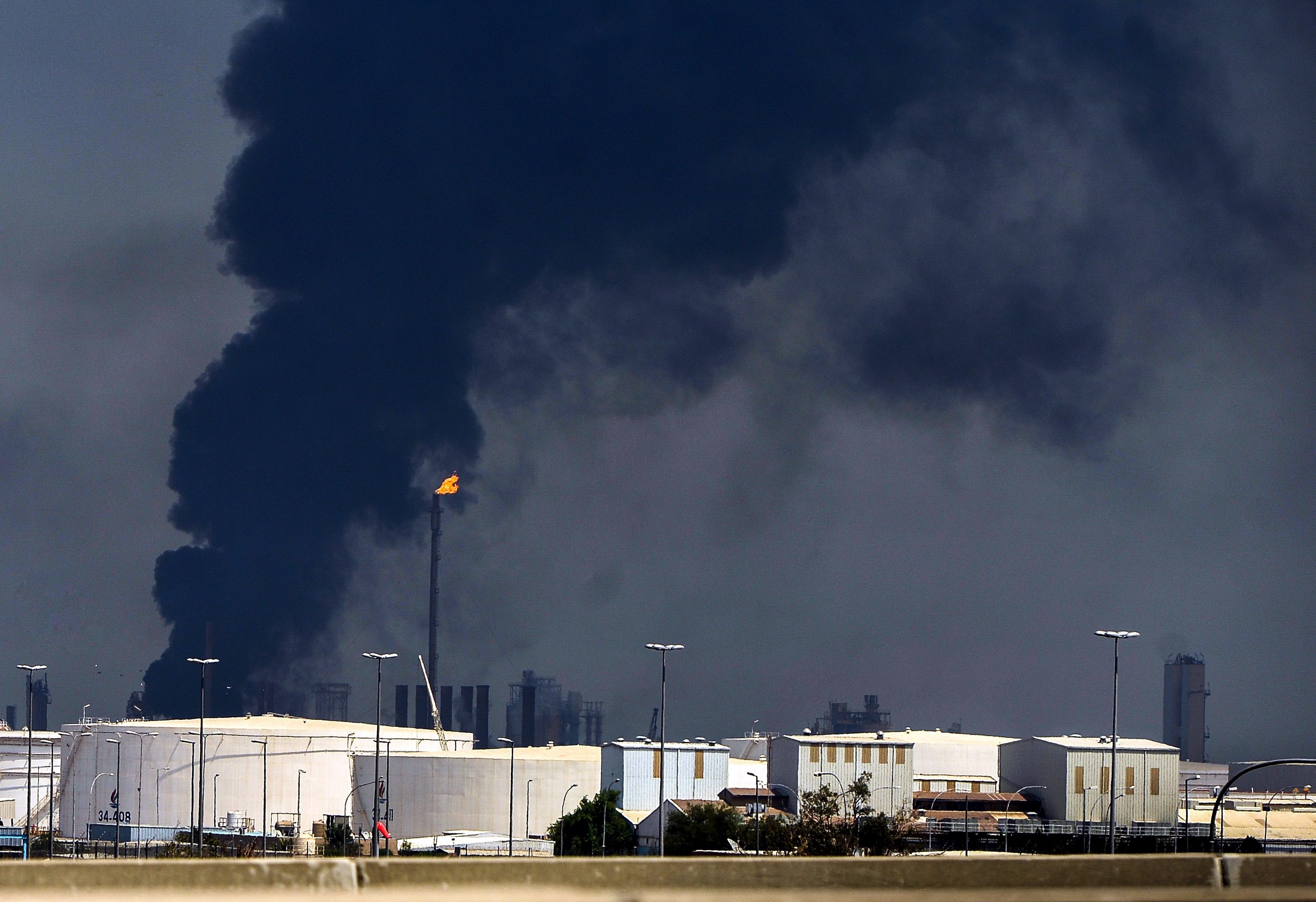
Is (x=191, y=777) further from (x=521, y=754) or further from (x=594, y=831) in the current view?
(x=594, y=831)

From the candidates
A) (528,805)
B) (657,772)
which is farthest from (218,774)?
(657,772)

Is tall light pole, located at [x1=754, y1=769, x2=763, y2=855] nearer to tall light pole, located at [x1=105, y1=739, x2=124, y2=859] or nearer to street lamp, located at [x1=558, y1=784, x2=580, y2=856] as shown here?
street lamp, located at [x1=558, y1=784, x2=580, y2=856]

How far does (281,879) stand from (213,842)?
116m

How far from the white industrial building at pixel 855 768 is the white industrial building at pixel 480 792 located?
24.4 metres

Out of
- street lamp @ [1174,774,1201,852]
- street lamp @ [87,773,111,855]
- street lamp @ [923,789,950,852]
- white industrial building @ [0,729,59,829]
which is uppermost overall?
street lamp @ [1174,774,1201,852]

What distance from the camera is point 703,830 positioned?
103 metres

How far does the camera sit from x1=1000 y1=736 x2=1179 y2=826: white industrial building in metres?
112

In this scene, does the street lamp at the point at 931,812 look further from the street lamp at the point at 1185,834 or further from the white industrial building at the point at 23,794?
the white industrial building at the point at 23,794

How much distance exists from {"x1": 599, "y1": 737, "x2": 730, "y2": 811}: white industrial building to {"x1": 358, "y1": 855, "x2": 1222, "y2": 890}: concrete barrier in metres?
119

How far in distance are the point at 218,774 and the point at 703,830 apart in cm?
6399

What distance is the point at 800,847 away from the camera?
93.2m

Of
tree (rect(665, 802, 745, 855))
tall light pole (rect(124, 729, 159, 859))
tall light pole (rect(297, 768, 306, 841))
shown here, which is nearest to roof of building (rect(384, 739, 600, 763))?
tall light pole (rect(297, 768, 306, 841))

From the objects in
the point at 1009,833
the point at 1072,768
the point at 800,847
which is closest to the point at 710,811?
the point at 800,847

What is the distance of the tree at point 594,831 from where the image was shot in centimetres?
11169
